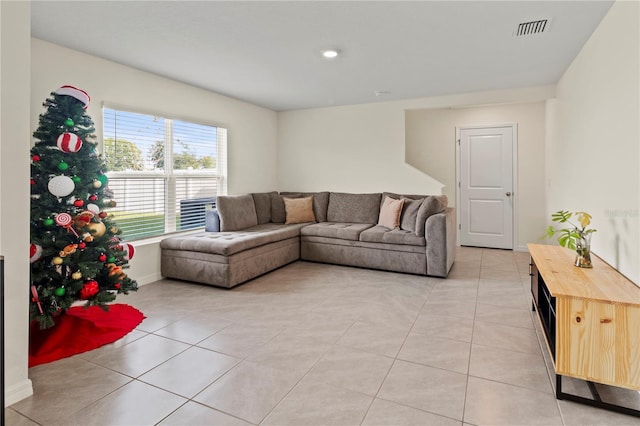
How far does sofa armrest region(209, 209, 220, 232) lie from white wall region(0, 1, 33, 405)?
2.67m

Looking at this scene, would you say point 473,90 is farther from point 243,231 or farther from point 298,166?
point 243,231

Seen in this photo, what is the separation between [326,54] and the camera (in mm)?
3322

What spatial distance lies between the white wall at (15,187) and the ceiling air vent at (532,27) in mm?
3228

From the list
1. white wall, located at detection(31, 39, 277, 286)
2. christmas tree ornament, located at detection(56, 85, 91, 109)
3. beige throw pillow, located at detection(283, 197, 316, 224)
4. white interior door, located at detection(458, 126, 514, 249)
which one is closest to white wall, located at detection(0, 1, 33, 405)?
christmas tree ornament, located at detection(56, 85, 91, 109)

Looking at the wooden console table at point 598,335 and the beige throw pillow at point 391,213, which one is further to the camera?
the beige throw pillow at point 391,213

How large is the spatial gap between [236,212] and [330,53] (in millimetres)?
2355

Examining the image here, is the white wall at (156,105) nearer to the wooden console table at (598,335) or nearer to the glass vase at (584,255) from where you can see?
the wooden console table at (598,335)

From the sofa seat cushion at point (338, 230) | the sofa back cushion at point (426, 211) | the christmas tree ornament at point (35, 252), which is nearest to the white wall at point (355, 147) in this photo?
the sofa seat cushion at point (338, 230)

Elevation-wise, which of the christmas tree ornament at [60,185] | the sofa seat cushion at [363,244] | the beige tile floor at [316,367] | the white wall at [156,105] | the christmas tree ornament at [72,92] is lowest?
the beige tile floor at [316,367]

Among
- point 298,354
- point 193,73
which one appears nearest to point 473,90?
point 193,73

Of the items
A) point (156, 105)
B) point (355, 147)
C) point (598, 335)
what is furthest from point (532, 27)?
point (156, 105)

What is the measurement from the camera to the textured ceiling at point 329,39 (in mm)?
2480

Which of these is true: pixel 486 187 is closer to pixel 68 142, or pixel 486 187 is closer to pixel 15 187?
pixel 68 142

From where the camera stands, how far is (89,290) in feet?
8.41
